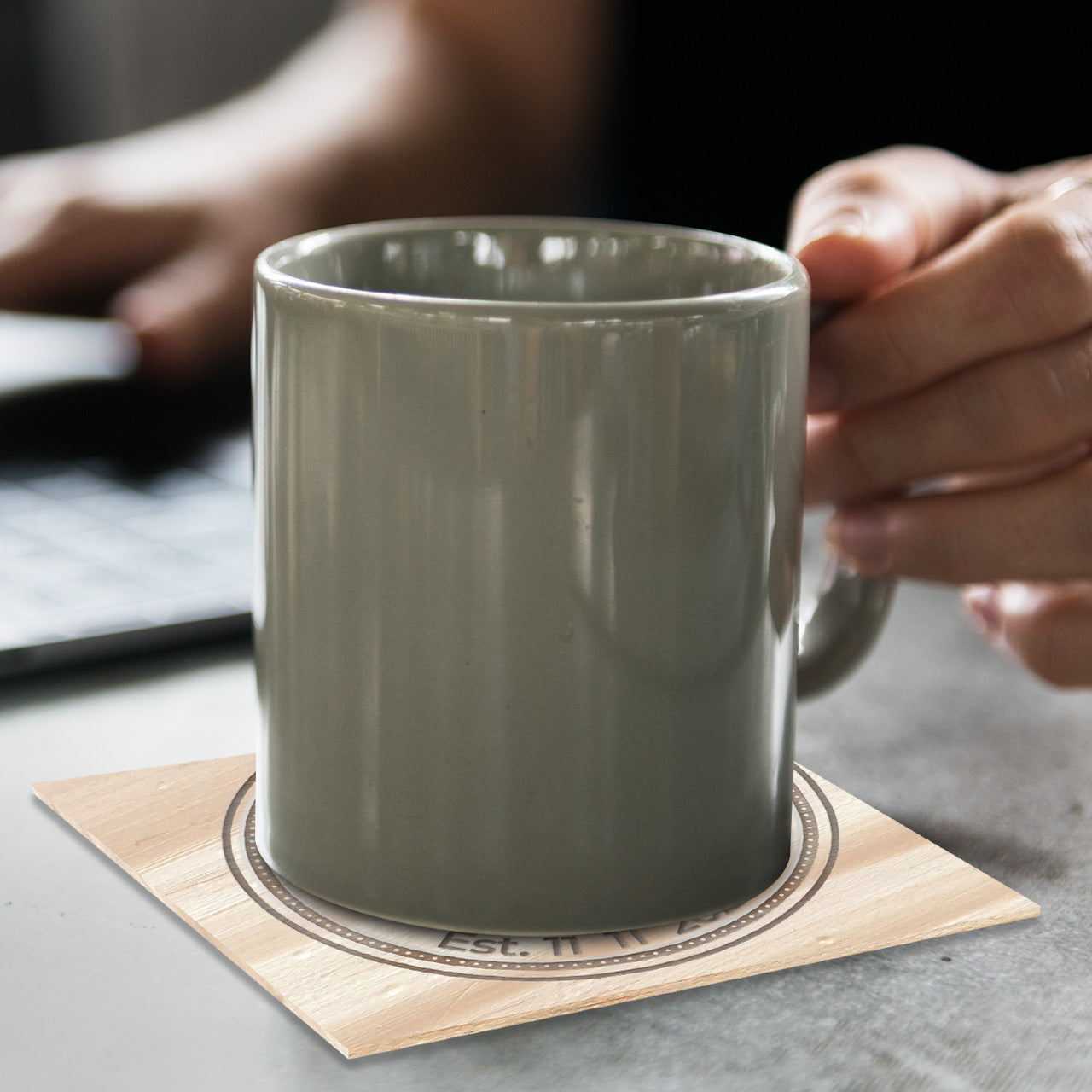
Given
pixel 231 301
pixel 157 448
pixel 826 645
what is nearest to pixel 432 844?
pixel 826 645

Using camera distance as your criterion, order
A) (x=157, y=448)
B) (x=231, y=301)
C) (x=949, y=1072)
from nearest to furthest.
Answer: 1. (x=949, y=1072)
2. (x=157, y=448)
3. (x=231, y=301)

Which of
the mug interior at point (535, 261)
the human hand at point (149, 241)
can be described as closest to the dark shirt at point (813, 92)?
the human hand at point (149, 241)

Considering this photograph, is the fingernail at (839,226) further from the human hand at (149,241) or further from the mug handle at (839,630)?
the human hand at (149,241)

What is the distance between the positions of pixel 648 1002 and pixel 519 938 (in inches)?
1.3

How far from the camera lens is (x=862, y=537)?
456mm

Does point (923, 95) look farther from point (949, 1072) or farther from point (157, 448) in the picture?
point (949, 1072)

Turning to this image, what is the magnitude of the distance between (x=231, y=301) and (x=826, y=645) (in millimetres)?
654

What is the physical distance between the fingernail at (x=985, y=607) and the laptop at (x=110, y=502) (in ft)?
0.94

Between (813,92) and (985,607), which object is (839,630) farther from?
(813,92)

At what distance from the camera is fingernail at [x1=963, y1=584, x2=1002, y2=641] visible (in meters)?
0.52

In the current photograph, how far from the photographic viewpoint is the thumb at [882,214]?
0.39 meters

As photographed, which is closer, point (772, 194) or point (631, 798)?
point (631, 798)

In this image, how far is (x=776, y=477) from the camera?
11.9 inches

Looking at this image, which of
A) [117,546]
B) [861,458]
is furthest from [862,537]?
[117,546]
